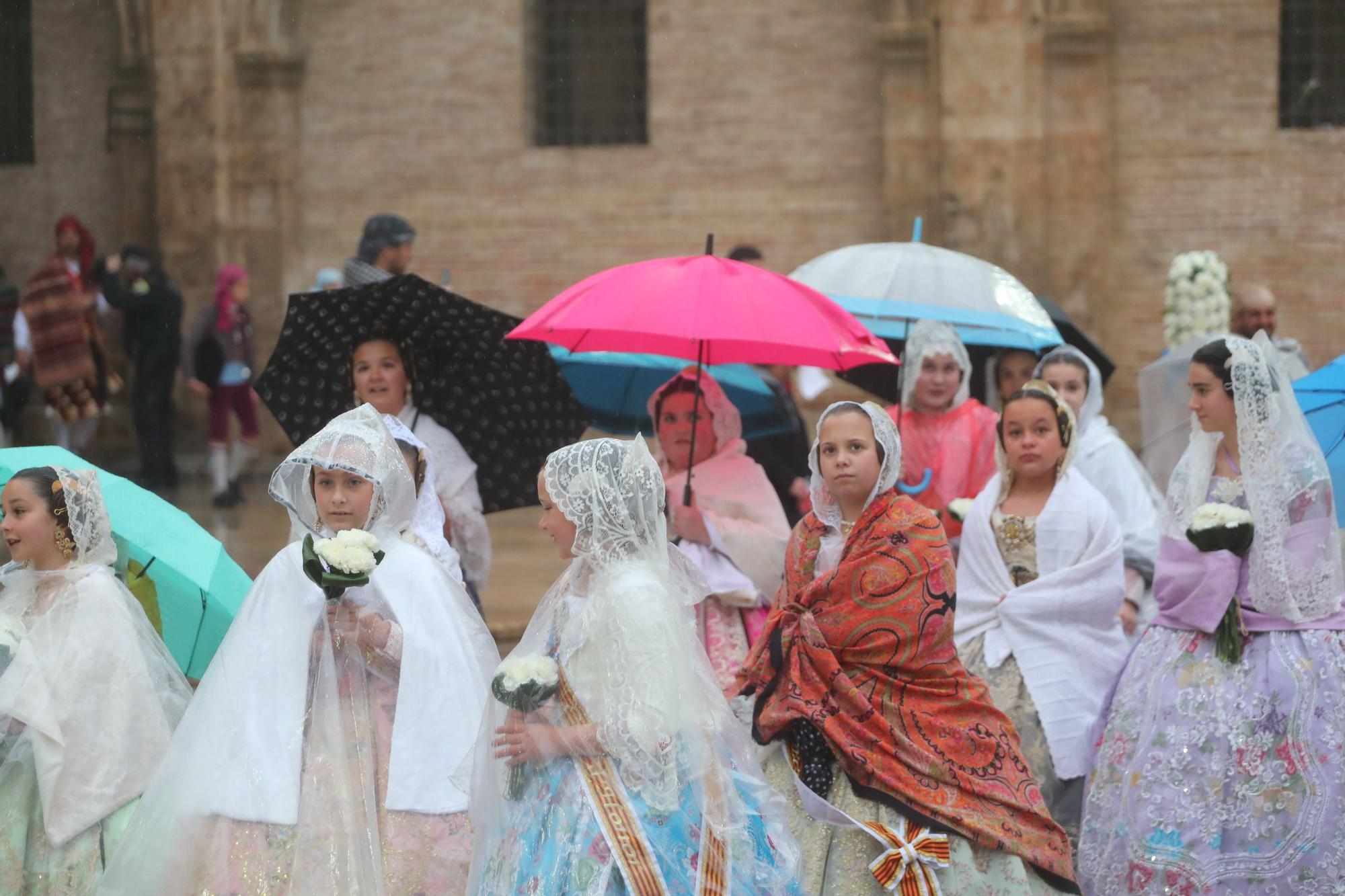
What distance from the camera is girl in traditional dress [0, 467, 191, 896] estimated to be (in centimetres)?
449

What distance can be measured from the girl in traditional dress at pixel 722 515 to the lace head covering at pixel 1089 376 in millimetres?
1399

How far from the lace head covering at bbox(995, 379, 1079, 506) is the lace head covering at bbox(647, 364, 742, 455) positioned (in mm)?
1017

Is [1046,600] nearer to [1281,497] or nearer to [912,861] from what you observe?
[1281,497]

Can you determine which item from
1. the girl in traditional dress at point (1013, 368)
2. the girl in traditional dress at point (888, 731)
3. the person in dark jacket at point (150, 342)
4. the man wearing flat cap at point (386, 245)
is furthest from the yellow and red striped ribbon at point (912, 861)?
the person in dark jacket at point (150, 342)

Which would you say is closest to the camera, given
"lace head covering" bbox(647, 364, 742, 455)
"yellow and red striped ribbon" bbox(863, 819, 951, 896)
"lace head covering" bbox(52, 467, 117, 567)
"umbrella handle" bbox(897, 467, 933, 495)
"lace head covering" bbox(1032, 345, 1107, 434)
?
"yellow and red striped ribbon" bbox(863, 819, 951, 896)

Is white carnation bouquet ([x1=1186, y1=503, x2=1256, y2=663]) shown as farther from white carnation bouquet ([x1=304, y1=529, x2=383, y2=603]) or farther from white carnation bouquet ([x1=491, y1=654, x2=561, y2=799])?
white carnation bouquet ([x1=304, y1=529, x2=383, y2=603])

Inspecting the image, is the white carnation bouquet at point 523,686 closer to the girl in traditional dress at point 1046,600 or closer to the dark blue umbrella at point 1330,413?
the girl in traditional dress at point 1046,600

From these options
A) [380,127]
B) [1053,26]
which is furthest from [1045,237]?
[380,127]

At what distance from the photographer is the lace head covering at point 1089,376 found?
23.1 feet

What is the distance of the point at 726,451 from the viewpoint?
21.2ft

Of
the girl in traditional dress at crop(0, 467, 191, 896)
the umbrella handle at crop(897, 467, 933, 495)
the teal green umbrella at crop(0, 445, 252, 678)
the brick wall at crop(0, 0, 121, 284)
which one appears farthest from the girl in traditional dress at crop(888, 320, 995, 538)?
the brick wall at crop(0, 0, 121, 284)

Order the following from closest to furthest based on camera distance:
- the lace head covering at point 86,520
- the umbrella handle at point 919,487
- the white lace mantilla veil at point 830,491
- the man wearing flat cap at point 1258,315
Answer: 1. the lace head covering at point 86,520
2. the white lace mantilla veil at point 830,491
3. the umbrella handle at point 919,487
4. the man wearing flat cap at point 1258,315

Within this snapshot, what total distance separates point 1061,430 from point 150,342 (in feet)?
30.6

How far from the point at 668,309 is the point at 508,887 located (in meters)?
2.31
